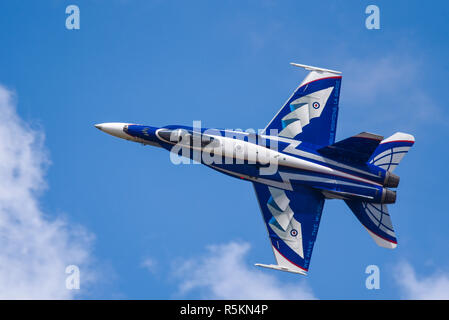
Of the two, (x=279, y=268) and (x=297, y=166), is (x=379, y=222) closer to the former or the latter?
(x=297, y=166)

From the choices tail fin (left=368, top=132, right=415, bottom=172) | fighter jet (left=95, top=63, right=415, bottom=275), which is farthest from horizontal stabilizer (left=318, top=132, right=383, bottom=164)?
tail fin (left=368, top=132, right=415, bottom=172)

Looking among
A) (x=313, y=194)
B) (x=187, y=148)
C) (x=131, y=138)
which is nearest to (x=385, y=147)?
(x=313, y=194)

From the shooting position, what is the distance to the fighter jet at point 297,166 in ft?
121

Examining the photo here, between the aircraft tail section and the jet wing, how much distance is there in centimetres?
225

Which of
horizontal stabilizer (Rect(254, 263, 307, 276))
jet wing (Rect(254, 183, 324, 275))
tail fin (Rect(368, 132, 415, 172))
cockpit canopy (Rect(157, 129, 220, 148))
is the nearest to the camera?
horizontal stabilizer (Rect(254, 263, 307, 276))

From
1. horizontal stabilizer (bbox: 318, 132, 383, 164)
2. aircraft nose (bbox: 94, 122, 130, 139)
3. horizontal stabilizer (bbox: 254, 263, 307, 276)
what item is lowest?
horizontal stabilizer (bbox: 254, 263, 307, 276)

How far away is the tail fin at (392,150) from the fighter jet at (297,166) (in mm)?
52

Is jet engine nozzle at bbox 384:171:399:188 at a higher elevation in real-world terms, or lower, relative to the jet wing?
higher

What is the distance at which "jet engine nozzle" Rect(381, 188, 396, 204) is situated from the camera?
3672 centimetres

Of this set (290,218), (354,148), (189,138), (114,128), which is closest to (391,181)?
(354,148)

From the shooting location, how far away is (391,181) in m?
36.8

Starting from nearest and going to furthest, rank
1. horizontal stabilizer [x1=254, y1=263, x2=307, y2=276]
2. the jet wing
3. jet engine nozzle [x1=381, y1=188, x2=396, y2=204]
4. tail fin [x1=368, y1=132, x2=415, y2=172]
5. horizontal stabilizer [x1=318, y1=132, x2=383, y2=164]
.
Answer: horizontal stabilizer [x1=318, y1=132, x2=383, y2=164]
horizontal stabilizer [x1=254, y1=263, x2=307, y2=276]
jet engine nozzle [x1=381, y1=188, x2=396, y2=204]
the jet wing
tail fin [x1=368, y1=132, x2=415, y2=172]

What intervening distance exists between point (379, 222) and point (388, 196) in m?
1.55

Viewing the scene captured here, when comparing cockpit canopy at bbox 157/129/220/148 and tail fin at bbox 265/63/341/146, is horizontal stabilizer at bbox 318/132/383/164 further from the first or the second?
cockpit canopy at bbox 157/129/220/148
